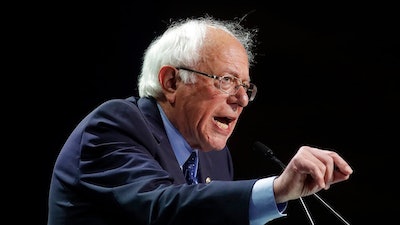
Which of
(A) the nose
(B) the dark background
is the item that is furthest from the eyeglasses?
(B) the dark background

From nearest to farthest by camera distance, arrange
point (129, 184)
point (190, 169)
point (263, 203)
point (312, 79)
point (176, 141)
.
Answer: point (263, 203) < point (129, 184) < point (176, 141) < point (190, 169) < point (312, 79)

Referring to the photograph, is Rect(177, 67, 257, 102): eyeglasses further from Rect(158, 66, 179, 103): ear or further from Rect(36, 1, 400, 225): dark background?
Rect(36, 1, 400, 225): dark background

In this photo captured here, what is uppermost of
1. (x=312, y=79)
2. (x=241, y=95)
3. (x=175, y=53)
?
(x=175, y=53)

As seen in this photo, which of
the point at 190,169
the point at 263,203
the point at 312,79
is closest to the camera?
the point at 263,203

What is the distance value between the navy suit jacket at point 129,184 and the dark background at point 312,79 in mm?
1198

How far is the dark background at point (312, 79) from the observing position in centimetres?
311

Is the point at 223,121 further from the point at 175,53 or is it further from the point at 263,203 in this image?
the point at 263,203

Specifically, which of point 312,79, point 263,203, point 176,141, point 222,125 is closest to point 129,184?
point 263,203

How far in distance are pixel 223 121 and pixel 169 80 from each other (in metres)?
0.26

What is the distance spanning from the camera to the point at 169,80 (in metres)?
2.13

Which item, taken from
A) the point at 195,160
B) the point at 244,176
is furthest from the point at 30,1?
the point at 244,176

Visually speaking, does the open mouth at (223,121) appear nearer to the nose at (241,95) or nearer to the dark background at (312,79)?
the nose at (241,95)

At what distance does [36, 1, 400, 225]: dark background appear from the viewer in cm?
311

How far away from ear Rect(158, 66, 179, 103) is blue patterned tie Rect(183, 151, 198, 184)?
27 cm
